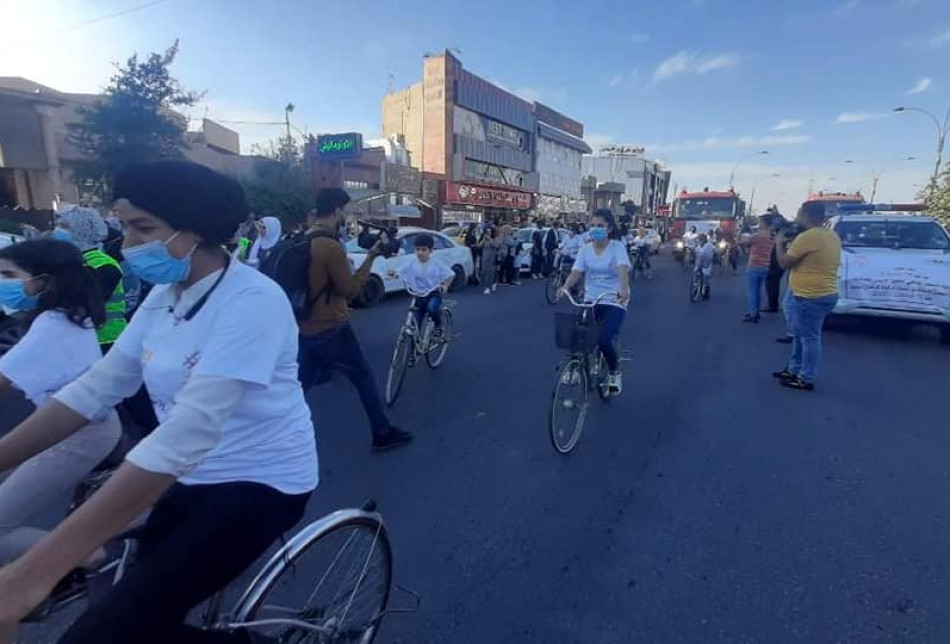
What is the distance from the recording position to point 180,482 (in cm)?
153

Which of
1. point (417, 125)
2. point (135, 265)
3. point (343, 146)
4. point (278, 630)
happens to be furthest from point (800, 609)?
point (417, 125)

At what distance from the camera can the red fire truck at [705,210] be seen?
81.0 feet

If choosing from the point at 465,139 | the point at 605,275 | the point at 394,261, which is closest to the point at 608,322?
the point at 605,275

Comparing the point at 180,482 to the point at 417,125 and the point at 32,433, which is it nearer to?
the point at 32,433

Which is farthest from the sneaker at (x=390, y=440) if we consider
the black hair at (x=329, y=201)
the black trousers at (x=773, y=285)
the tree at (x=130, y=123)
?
the tree at (x=130, y=123)

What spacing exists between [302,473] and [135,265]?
73cm

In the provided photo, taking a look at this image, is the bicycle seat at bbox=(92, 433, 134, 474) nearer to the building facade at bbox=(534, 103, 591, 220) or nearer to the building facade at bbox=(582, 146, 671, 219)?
the building facade at bbox=(534, 103, 591, 220)

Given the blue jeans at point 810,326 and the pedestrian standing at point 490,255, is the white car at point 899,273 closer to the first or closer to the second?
the blue jeans at point 810,326

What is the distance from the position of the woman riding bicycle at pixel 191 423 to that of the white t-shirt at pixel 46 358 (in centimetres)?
78

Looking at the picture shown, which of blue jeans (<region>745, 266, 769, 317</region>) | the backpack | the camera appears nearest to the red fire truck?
blue jeans (<region>745, 266, 769, 317</region>)

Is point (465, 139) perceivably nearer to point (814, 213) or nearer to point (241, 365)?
point (814, 213)

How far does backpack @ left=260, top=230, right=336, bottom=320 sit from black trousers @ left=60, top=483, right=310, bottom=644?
7.83ft

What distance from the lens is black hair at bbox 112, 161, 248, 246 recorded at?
143 centimetres

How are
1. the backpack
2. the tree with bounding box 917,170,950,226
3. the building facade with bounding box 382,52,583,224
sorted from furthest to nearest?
the building facade with bounding box 382,52,583,224, the tree with bounding box 917,170,950,226, the backpack
